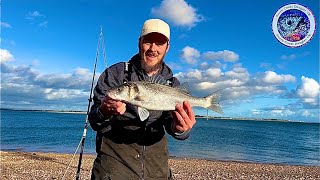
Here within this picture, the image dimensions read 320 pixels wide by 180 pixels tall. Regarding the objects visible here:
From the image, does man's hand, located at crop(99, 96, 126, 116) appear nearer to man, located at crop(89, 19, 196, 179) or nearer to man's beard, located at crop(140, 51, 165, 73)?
man, located at crop(89, 19, 196, 179)

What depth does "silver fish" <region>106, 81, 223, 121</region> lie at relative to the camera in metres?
4.54

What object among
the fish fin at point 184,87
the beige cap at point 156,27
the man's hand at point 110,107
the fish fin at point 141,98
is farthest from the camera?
the fish fin at point 184,87

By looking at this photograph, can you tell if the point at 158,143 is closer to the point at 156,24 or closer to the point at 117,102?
the point at 117,102

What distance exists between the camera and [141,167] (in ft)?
15.6

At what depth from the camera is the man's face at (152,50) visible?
195 inches

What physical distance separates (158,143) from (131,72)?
3.50 ft

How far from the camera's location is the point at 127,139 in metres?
4.73

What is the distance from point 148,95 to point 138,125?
43 centimetres

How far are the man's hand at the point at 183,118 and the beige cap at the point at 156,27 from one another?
43.1 inches

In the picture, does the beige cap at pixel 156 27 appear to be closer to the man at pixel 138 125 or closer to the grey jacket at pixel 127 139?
the man at pixel 138 125

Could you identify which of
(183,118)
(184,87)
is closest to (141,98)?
(183,118)

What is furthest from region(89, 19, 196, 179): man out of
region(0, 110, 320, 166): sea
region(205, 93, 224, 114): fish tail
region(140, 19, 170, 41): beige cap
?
region(0, 110, 320, 166): sea

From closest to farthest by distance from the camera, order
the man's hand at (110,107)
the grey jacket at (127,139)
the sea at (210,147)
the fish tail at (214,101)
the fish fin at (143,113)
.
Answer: the man's hand at (110,107) → the fish fin at (143,113) → the grey jacket at (127,139) → the fish tail at (214,101) → the sea at (210,147)

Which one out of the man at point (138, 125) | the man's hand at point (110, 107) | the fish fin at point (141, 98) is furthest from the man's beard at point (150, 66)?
the man's hand at point (110, 107)
